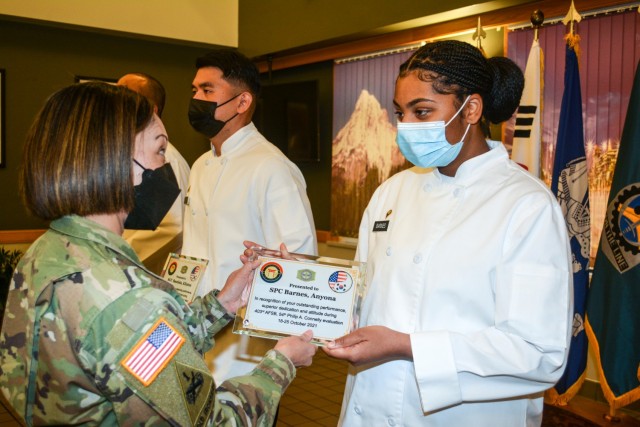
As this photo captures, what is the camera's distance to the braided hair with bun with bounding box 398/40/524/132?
150cm

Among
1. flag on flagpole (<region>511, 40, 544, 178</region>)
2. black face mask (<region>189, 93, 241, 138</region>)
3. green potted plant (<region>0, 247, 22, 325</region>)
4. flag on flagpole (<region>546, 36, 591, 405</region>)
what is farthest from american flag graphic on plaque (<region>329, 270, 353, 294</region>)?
green potted plant (<region>0, 247, 22, 325</region>)

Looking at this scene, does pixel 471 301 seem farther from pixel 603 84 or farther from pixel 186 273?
pixel 603 84

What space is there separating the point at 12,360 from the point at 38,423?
4.9 inches

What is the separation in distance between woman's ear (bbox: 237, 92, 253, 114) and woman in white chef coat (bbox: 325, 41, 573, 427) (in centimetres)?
108

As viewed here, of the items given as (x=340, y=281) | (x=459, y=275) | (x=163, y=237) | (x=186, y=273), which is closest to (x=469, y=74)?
(x=459, y=275)

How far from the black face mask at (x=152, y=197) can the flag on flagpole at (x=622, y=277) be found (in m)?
2.41

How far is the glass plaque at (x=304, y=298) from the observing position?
1578 mm

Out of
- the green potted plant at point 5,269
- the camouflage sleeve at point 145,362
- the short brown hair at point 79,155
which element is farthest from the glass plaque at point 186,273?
the green potted plant at point 5,269

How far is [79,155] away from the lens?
43.8 inches

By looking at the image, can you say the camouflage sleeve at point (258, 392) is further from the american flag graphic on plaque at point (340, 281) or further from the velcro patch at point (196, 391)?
the american flag graphic on plaque at point (340, 281)

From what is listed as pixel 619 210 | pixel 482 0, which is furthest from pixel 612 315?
pixel 482 0

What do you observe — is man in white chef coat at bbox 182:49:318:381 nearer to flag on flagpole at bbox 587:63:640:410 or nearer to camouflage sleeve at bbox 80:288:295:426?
camouflage sleeve at bbox 80:288:295:426

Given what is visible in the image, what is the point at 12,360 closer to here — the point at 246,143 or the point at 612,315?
the point at 246,143

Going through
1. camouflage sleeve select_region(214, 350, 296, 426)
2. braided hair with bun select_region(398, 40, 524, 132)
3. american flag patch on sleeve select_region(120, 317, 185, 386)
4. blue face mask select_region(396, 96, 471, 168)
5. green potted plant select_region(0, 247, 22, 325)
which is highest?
braided hair with bun select_region(398, 40, 524, 132)
